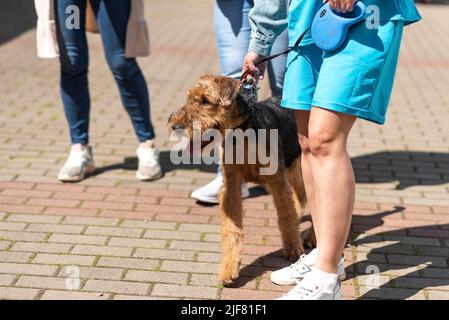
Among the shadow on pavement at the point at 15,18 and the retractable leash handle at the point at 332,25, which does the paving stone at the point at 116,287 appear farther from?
the shadow on pavement at the point at 15,18

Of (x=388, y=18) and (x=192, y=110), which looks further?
(x=192, y=110)

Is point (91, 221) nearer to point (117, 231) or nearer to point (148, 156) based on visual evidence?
point (117, 231)

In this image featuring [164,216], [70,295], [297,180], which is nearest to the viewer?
[70,295]

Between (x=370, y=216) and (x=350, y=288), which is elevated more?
(x=350, y=288)

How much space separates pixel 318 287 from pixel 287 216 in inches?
32.1

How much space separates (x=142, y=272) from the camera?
154 inches

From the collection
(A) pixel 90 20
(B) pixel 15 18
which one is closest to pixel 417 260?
(A) pixel 90 20

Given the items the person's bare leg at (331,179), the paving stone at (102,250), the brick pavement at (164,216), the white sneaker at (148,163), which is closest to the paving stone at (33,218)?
the brick pavement at (164,216)

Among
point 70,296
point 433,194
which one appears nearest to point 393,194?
point 433,194

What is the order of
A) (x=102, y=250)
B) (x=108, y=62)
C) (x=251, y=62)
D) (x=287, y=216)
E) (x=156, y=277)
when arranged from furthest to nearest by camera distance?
1. (x=108, y=62)
2. (x=102, y=250)
3. (x=287, y=216)
4. (x=156, y=277)
5. (x=251, y=62)

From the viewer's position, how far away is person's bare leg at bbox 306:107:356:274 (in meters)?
3.23

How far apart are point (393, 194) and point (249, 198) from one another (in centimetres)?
112

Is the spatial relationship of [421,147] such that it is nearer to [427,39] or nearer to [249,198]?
[249,198]

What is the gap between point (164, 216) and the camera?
189 inches
